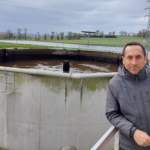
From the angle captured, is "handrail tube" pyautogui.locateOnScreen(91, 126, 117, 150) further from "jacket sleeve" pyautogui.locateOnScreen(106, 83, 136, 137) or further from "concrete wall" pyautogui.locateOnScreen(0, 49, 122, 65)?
"concrete wall" pyautogui.locateOnScreen(0, 49, 122, 65)

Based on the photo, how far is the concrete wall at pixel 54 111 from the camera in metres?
5.70

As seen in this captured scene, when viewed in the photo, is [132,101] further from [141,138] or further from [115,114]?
[141,138]

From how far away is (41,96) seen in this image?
5.73m

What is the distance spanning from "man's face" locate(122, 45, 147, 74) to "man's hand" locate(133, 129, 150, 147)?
1.71 ft

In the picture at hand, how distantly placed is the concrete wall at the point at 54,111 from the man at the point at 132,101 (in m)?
3.84

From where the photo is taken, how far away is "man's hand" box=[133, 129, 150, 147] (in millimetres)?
1579

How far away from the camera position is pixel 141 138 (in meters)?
1.59

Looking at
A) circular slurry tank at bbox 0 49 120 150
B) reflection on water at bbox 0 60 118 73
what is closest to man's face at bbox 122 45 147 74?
circular slurry tank at bbox 0 49 120 150

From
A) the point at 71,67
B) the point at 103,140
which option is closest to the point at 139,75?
the point at 103,140

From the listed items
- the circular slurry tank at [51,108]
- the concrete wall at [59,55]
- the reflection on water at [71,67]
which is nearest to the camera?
the circular slurry tank at [51,108]

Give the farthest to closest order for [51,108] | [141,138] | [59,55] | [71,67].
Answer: [59,55] < [71,67] < [51,108] < [141,138]

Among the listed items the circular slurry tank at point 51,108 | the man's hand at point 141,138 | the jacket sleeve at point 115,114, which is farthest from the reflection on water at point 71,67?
the man's hand at point 141,138

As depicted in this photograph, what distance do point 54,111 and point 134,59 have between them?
4.34 metres

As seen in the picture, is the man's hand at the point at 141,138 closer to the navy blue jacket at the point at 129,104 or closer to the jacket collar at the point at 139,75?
the navy blue jacket at the point at 129,104
